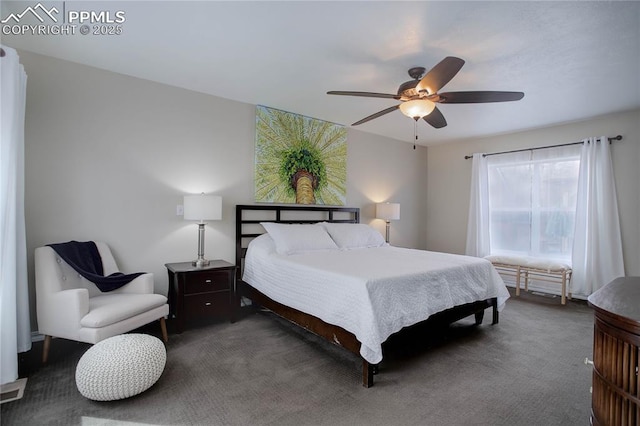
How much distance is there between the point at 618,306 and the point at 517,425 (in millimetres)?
994

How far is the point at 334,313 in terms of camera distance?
7.53 feet

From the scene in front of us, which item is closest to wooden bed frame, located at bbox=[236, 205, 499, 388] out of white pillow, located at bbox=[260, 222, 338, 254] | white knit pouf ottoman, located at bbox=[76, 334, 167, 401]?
white pillow, located at bbox=[260, 222, 338, 254]

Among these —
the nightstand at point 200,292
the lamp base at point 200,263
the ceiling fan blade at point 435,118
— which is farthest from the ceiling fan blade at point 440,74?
the lamp base at point 200,263

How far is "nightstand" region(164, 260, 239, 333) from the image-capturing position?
9.77 ft

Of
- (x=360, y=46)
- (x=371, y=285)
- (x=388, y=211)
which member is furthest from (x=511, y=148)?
(x=371, y=285)

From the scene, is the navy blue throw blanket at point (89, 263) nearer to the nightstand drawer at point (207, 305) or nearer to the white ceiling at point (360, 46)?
A: the nightstand drawer at point (207, 305)

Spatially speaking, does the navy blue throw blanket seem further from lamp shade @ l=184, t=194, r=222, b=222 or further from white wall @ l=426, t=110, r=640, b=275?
white wall @ l=426, t=110, r=640, b=275

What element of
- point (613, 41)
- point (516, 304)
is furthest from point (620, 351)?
point (516, 304)

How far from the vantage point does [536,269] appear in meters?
4.39

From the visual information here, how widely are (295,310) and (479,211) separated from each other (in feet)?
13.4

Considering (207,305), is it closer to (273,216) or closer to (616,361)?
(273,216)

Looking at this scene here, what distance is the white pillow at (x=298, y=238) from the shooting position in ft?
11.4

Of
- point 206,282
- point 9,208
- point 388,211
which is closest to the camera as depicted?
point 9,208

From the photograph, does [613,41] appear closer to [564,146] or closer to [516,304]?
[564,146]
